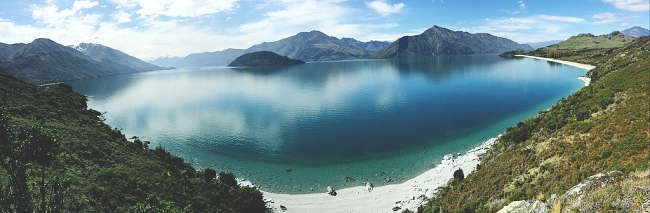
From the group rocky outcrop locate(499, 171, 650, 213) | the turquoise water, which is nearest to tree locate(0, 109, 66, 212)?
rocky outcrop locate(499, 171, 650, 213)

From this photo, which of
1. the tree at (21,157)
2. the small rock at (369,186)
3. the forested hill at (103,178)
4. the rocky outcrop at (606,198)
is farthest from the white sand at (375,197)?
the tree at (21,157)

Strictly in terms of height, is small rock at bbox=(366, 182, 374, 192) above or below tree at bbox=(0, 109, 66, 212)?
below

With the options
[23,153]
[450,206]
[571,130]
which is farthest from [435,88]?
[23,153]

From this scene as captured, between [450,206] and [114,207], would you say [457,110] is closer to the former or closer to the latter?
[450,206]

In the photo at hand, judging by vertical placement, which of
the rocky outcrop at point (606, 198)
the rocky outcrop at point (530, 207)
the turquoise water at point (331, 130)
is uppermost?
the rocky outcrop at point (606, 198)

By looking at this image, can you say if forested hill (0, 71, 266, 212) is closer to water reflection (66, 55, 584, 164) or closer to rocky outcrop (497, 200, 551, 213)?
water reflection (66, 55, 584, 164)

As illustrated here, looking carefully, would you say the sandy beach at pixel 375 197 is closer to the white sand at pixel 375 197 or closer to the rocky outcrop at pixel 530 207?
the white sand at pixel 375 197

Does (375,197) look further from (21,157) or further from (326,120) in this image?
(326,120)
